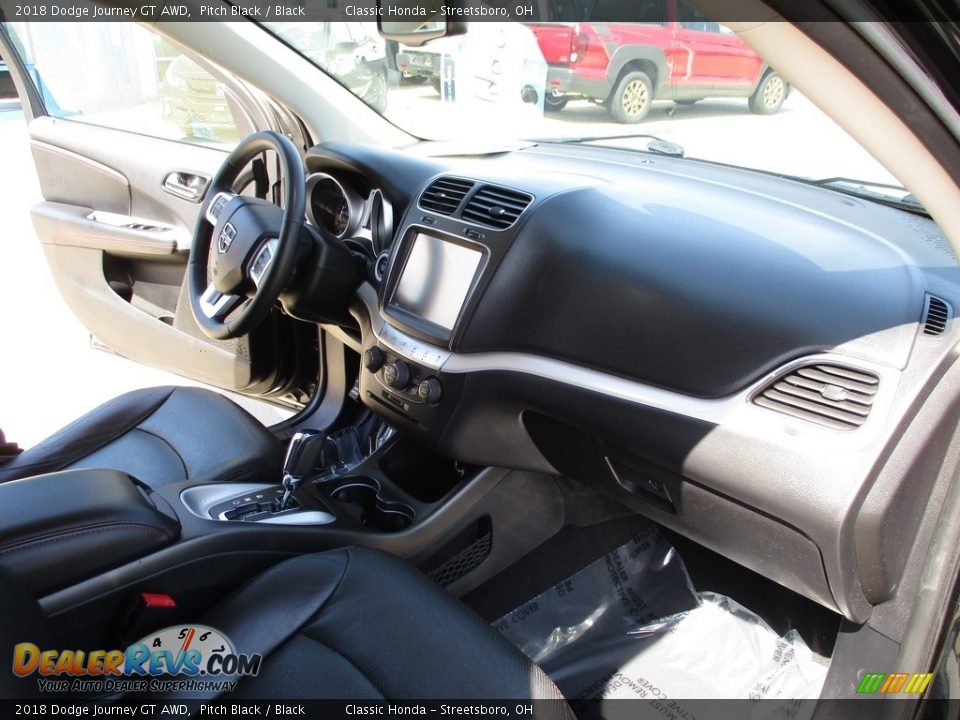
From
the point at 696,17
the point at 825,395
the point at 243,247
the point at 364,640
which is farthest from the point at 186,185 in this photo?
the point at 825,395

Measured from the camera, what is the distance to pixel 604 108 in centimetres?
207

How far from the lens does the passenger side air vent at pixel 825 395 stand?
110 cm

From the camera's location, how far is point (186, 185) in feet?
7.54

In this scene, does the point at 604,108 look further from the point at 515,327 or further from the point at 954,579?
the point at 954,579

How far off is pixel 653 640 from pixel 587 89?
1.39 m

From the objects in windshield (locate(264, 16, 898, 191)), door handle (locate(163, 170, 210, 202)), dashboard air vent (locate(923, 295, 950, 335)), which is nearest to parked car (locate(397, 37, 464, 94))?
windshield (locate(264, 16, 898, 191))

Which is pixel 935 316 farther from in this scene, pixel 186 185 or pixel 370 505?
pixel 186 185

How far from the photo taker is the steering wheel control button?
5.60 ft

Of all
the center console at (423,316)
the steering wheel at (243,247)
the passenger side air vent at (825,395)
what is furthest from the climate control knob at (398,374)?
the passenger side air vent at (825,395)

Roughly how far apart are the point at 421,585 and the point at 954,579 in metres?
0.80

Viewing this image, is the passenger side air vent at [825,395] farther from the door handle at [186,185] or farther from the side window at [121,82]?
the side window at [121,82]

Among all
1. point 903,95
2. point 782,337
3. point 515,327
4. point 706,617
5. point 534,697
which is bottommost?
point 706,617

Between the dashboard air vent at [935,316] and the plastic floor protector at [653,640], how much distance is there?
2.42ft

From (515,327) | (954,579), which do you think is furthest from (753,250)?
(954,579)
